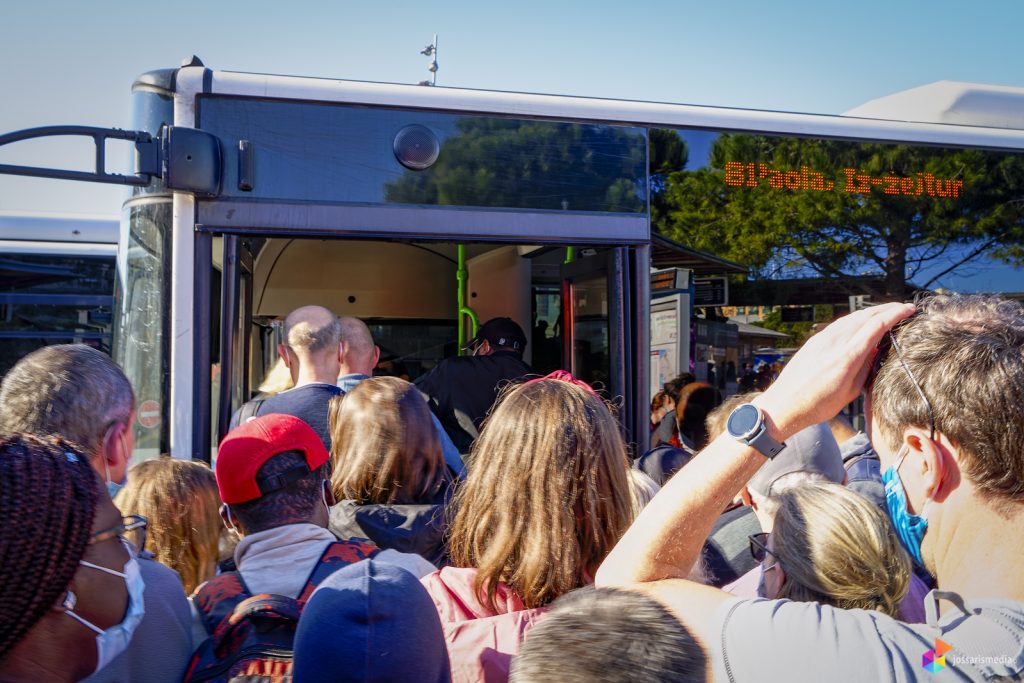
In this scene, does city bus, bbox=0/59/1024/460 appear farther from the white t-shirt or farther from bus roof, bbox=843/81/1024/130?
the white t-shirt

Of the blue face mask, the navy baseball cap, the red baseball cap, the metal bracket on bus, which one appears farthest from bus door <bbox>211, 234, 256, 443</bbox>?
the blue face mask

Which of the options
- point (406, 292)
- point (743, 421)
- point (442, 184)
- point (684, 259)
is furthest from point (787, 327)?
point (743, 421)

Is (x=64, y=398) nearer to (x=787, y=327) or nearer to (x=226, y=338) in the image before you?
(x=226, y=338)

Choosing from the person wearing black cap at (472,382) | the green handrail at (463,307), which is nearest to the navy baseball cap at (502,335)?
the person wearing black cap at (472,382)

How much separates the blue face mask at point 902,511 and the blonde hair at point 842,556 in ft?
0.52

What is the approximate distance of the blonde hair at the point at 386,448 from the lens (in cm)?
261

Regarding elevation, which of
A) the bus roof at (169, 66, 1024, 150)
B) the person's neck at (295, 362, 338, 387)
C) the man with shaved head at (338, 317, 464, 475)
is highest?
the bus roof at (169, 66, 1024, 150)

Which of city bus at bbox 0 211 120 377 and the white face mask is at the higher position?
city bus at bbox 0 211 120 377

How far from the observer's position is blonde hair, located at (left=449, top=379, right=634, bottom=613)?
1796 millimetres

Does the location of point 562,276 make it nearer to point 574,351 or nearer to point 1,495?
point 574,351

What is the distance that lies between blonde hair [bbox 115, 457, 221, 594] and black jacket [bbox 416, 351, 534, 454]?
1850 mm

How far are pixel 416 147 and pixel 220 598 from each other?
7.51ft

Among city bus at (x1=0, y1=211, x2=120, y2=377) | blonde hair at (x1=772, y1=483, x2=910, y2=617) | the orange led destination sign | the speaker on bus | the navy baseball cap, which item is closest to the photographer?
blonde hair at (x1=772, y1=483, x2=910, y2=617)

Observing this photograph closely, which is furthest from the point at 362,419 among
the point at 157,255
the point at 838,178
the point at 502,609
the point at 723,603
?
the point at 838,178
